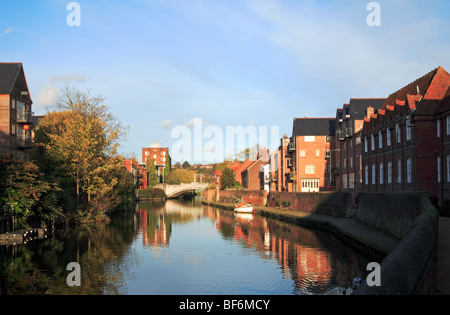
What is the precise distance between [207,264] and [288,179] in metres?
57.8

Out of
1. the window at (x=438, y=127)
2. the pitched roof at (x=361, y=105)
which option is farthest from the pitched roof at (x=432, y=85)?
the pitched roof at (x=361, y=105)

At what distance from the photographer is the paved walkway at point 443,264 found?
12328mm

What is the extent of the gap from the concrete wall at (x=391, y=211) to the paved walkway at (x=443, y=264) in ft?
6.15

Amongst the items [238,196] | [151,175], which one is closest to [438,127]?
[238,196]

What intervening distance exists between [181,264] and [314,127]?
56004mm

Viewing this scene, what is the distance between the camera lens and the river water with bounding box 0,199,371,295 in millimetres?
19359

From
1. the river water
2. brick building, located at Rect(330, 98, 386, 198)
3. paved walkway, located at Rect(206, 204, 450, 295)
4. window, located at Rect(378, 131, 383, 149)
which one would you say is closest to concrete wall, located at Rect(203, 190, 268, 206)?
brick building, located at Rect(330, 98, 386, 198)

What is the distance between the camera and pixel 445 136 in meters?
34.8

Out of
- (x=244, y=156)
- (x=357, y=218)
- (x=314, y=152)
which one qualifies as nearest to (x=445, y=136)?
(x=357, y=218)

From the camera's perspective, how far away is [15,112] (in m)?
46.7

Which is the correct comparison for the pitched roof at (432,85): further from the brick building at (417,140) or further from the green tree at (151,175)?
the green tree at (151,175)

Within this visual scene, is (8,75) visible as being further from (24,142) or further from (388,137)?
(388,137)

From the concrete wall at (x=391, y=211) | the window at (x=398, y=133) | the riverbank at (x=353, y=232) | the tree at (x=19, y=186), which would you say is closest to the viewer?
the concrete wall at (x=391, y=211)

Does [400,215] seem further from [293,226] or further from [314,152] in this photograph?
[314,152]
